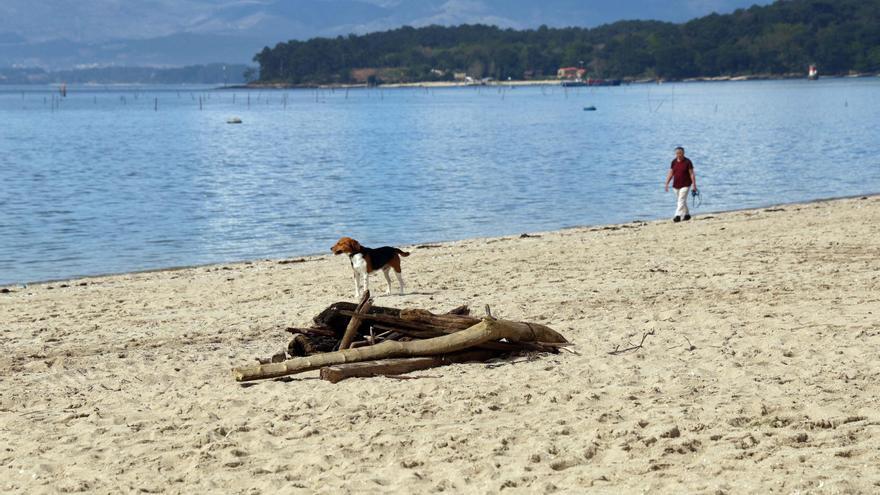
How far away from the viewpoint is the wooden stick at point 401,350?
9445 millimetres

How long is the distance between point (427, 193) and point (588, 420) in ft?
93.4

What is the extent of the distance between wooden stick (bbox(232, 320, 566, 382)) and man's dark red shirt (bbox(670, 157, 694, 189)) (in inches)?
546

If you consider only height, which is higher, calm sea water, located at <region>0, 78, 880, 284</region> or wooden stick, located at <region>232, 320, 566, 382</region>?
wooden stick, located at <region>232, 320, 566, 382</region>

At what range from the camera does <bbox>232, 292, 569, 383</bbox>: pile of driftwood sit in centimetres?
945

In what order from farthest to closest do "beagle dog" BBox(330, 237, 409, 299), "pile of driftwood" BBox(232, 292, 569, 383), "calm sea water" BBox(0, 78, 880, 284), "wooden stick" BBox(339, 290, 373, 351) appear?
"calm sea water" BBox(0, 78, 880, 284)
"beagle dog" BBox(330, 237, 409, 299)
"wooden stick" BBox(339, 290, 373, 351)
"pile of driftwood" BBox(232, 292, 569, 383)

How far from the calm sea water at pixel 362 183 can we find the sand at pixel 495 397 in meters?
9.43

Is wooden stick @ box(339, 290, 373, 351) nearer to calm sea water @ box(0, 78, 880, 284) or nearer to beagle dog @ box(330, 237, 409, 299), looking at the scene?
beagle dog @ box(330, 237, 409, 299)

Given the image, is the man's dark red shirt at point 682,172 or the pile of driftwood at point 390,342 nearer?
the pile of driftwood at point 390,342

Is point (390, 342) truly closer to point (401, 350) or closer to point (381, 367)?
point (401, 350)

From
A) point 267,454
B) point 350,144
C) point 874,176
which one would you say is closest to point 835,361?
point 267,454

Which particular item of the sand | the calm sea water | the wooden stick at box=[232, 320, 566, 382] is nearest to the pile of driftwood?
the wooden stick at box=[232, 320, 566, 382]

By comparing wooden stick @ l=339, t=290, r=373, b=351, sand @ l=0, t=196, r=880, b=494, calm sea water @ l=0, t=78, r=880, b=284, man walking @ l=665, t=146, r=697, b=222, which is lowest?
calm sea water @ l=0, t=78, r=880, b=284

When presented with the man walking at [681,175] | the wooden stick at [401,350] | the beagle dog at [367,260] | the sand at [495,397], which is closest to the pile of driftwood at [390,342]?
the wooden stick at [401,350]

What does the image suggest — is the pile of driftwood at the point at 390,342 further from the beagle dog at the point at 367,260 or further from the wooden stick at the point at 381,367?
the beagle dog at the point at 367,260
